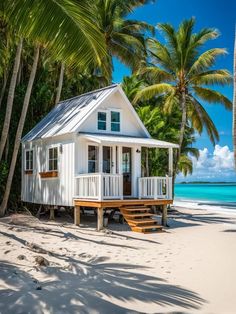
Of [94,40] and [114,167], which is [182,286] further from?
[114,167]

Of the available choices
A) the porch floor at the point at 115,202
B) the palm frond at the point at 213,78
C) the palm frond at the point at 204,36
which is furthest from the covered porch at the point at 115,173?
the palm frond at the point at 204,36

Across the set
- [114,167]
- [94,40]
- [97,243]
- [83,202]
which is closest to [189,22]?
[114,167]

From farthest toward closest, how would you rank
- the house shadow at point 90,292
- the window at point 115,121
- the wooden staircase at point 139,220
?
the window at point 115,121
the wooden staircase at point 139,220
the house shadow at point 90,292

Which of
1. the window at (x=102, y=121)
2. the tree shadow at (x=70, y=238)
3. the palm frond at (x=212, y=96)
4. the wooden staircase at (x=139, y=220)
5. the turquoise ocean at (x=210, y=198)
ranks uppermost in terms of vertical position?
the palm frond at (x=212, y=96)

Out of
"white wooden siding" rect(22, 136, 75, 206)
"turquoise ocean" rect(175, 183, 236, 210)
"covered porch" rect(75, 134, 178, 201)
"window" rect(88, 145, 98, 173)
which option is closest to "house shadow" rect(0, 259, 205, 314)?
"covered porch" rect(75, 134, 178, 201)

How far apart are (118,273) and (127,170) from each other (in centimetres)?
940

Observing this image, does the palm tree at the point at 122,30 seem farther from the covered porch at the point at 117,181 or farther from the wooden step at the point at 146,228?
the wooden step at the point at 146,228

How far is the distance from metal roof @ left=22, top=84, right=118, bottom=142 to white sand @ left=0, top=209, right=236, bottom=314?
4.60 metres

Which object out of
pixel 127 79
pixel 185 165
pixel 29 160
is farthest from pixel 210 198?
pixel 29 160

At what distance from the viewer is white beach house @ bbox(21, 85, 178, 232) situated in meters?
15.3

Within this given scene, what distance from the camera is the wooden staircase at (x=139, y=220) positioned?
570 inches

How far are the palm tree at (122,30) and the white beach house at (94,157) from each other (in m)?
7.80

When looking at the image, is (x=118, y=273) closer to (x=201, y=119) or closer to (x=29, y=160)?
(x=29, y=160)

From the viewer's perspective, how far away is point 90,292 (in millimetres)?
6832
